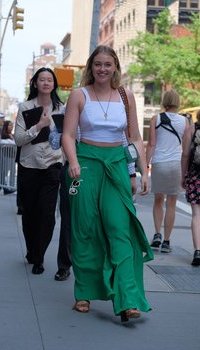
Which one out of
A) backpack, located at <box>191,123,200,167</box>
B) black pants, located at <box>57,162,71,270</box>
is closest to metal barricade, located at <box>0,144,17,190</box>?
backpack, located at <box>191,123,200,167</box>

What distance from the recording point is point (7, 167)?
1600 cm

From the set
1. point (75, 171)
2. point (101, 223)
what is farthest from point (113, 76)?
point (101, 223)

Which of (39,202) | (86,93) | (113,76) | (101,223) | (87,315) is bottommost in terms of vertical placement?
(87,315)

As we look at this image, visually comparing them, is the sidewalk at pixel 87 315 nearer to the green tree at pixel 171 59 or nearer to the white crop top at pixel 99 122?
the white crop top at pixel 99 122

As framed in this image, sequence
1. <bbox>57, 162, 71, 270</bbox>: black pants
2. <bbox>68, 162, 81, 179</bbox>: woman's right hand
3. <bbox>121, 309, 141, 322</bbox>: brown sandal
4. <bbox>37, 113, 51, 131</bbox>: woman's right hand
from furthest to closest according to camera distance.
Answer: <bbox>37, 113, 51, 131</bbox>: woman's right hand
<bbox>57, 162, 71, 270</bbox>: black pants
<bbox>68, 162, 81, 179</bbox>: woman's right hand
<bbox>121, 309, 141, 322</bbox>: brown sandal

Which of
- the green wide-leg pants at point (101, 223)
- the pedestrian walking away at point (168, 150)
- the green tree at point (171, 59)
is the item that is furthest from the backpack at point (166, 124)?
the green tree at point (171, 59)

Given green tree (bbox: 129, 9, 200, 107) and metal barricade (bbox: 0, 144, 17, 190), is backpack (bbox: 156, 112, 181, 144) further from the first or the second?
green tree (bbox: 129, 9, 200, 107)

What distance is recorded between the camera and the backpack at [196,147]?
26.3 ft

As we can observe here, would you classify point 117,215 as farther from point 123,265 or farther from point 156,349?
point 156,349

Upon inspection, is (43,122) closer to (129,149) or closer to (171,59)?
(129,149)

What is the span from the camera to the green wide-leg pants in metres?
5.41

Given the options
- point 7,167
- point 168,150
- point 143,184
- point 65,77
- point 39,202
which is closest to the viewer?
point 143,184

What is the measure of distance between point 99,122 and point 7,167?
10650mm

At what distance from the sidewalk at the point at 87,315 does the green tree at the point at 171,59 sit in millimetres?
40097
